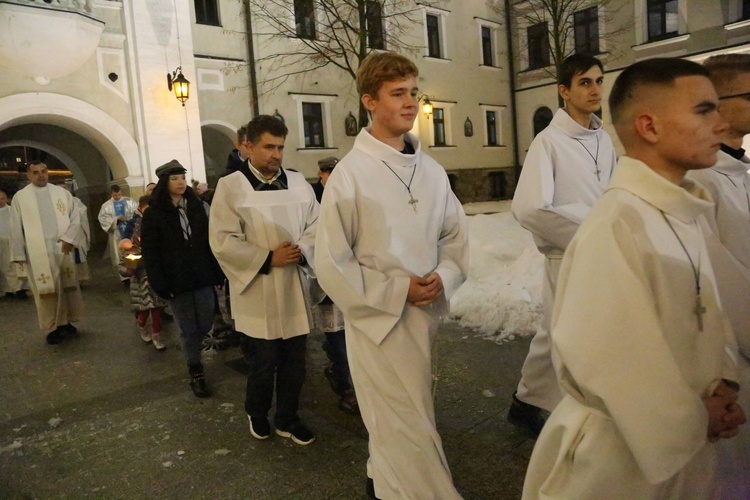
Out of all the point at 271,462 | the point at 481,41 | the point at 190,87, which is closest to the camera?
the point at 271,462

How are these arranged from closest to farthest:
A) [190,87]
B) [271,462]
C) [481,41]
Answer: [271,462] < [190,87] < [481,41]

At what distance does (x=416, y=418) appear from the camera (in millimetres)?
2428

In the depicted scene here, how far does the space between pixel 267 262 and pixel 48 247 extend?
464 cm

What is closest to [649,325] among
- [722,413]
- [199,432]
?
[722,413]

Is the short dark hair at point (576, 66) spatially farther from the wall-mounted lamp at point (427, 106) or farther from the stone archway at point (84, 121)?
the wall-mounted lamp at point (427, 106)

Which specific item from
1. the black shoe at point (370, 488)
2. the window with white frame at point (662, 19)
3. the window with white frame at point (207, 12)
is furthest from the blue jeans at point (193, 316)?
the window with white frame at point (662, 19)

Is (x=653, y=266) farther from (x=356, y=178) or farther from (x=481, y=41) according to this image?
(x=481, y=41)

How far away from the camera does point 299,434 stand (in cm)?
358

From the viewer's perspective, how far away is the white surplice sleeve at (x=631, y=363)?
4.52 feet

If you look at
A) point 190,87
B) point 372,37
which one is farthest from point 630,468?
point 372,37

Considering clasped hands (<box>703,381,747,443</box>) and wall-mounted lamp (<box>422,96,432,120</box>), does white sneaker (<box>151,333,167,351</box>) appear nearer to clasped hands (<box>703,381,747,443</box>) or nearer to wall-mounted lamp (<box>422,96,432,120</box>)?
clasped hands (<box>703,381,747,443</box>)

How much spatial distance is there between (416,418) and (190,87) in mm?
12122

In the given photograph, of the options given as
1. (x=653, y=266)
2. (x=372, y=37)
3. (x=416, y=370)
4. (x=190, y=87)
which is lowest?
(x=416, y=370)

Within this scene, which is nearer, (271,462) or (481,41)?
(271,462)
